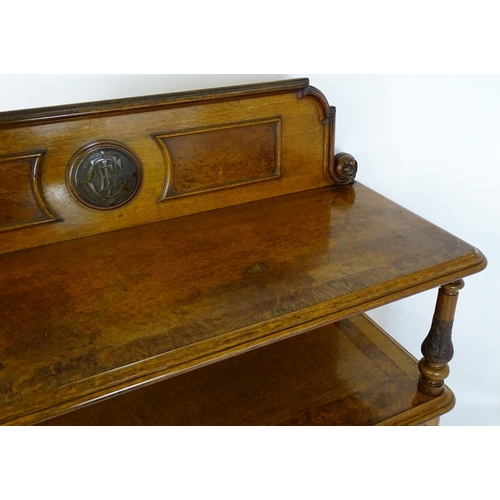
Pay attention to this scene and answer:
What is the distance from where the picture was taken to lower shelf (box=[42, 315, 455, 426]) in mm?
1303

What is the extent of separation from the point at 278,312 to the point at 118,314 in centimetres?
25

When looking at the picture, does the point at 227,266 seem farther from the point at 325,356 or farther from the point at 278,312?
the point at 325,356

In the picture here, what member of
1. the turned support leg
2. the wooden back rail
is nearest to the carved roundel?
the wooden back rail

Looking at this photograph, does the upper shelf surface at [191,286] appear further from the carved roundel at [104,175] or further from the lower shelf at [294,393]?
the lower shelf at [294,393]

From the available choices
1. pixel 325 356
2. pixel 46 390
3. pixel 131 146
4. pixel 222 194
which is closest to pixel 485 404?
Answer: pixel 325 356

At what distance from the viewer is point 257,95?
127 centimetres

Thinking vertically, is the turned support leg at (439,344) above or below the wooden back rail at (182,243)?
below

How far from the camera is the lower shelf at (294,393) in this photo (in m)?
1.30

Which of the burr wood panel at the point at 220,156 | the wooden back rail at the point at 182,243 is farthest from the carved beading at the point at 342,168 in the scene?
the burr wood panel at the point at 220,156

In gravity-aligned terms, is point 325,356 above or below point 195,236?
below

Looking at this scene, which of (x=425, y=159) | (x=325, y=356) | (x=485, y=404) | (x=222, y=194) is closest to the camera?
(x=222, y=194)

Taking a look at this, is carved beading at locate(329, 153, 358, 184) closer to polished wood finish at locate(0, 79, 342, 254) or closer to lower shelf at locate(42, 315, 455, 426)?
polished wood finish at locate(0, 79, 342, 254)

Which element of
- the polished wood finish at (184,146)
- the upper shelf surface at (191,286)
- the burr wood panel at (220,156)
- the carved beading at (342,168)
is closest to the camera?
the upper shelf surface at (191,286)

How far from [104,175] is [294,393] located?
0.61 metres
